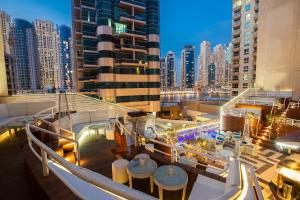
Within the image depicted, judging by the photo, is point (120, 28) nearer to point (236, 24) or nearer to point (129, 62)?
point (129, 62)

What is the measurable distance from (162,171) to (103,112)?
7.63 metres

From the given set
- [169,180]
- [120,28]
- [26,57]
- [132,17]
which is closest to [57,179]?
[169,180]

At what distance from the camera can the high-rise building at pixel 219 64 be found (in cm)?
13600

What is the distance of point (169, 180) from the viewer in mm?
2857

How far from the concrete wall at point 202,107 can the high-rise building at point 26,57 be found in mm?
82609

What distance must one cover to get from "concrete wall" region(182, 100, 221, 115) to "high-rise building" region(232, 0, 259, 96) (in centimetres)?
1477

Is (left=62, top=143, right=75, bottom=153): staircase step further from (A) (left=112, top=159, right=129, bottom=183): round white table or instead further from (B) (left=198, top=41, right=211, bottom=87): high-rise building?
(B) (left=198, top=41, right=211, bottom=87): high-rise building

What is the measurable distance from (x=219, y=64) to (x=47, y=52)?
463 ft

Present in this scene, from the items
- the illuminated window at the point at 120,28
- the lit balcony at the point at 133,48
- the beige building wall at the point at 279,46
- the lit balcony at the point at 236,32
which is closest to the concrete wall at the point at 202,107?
the beige building wall at the point at 279,46

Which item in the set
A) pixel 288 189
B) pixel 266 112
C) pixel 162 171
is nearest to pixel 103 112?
pixel 162 171

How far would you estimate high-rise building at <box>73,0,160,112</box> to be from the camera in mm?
23078

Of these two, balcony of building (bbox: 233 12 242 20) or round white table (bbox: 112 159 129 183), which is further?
balcony of building (bbox: 233 12 242 20)

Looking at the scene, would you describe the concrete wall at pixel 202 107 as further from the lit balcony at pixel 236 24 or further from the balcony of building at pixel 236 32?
the lit balcony at pixel 236 24

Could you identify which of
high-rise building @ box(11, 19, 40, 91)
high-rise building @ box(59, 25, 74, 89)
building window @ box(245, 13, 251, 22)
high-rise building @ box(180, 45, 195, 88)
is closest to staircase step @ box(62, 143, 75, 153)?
building window @ box(245, 13, 251, 22)
